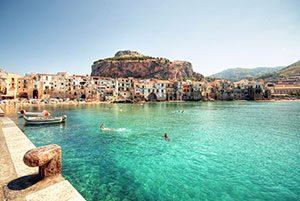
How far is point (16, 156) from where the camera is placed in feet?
23.5

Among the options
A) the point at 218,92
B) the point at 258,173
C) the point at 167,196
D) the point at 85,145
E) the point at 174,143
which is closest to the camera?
the point at 167,196

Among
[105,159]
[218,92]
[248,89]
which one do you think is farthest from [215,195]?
[248,89]

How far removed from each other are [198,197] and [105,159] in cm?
615

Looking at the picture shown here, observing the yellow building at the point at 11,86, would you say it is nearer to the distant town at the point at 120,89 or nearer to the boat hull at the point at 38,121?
the distant town at the point at 120,89

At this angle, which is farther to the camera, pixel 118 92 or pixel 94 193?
pixel 118 92

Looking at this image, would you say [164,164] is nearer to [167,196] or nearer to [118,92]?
[167,196]

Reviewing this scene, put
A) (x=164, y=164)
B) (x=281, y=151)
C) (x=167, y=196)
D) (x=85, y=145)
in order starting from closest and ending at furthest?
(x=167, y=196)
(x=164, y=164)
(x=281, y=151)
(x=85, y=145)

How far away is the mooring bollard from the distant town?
68.4 metres

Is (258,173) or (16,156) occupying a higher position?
(16,156)

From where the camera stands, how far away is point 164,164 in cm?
1004

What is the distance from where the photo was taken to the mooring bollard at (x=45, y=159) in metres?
4.57

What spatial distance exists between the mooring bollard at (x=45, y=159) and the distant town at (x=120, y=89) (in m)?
68.4

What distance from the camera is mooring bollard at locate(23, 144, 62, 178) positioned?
4.57 m

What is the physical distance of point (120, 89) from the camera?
88.4 m
